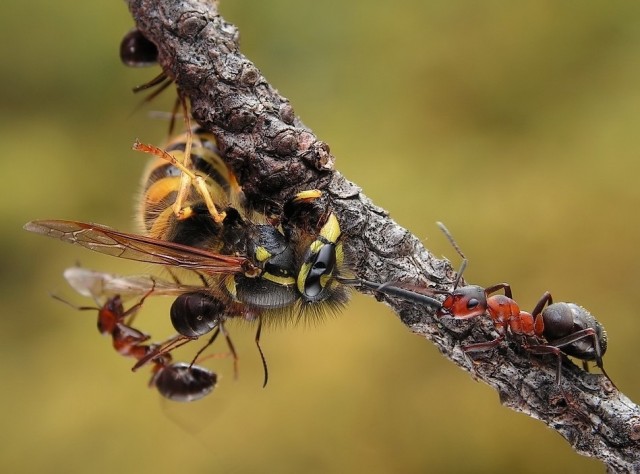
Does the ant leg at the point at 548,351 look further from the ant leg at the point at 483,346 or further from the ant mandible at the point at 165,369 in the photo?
the ant mandible at the point at 165,369

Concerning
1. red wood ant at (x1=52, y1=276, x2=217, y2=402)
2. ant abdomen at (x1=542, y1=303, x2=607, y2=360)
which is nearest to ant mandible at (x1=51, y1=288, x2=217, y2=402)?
red wood ant at (x1=52, y1=276, x2=217, y2=402)

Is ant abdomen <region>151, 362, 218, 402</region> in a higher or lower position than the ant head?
lower

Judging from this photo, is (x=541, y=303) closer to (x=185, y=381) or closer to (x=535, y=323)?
(x=535, y=323)

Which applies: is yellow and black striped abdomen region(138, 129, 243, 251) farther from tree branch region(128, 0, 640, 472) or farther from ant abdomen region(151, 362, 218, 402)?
ant abdomen region(151, 362, 218, 402)

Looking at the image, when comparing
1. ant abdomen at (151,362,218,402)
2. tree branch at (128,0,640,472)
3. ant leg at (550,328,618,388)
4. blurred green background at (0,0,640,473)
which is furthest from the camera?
blurred green background at (0,0,640,473)

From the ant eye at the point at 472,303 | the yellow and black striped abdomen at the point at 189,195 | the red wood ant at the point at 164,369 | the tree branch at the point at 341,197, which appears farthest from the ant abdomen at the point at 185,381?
the ant eye at the point at 472,303

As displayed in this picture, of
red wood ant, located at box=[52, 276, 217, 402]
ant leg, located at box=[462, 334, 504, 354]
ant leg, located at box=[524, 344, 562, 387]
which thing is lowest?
red wood ant, located at box=[52, 276, 217, 402]

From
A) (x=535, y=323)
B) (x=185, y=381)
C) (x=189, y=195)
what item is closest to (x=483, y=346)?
(x=535, y=323)
